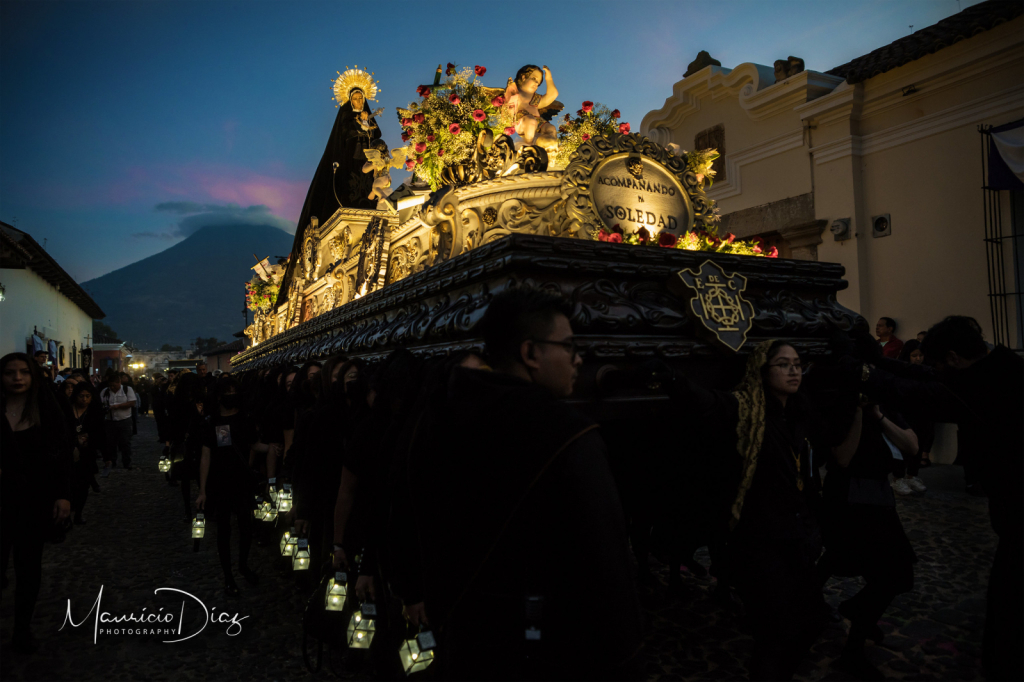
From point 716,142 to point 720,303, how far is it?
405 inches

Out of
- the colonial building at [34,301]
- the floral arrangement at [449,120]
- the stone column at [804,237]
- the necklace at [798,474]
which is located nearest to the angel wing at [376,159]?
the floral arrangement at [449,120]

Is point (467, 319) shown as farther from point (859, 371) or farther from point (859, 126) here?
point (859, 126)

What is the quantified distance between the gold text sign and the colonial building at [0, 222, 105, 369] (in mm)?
14897

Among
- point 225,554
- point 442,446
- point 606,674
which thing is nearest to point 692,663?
point 606,674

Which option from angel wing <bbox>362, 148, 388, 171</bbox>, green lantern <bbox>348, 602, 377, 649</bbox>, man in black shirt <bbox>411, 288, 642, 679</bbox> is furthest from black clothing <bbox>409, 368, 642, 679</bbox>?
angel wing <bbox>362, 148, 388, 171</bbox>

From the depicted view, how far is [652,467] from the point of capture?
3.64 metres

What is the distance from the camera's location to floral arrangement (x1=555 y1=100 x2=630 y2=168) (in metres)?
4.33

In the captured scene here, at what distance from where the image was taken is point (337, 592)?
290 cm

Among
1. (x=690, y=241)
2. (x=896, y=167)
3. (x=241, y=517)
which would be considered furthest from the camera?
(x=896, y=167)

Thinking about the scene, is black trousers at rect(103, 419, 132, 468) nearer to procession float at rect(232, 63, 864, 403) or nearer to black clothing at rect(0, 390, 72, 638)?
procession float at rect(232, 63, 864, 403)

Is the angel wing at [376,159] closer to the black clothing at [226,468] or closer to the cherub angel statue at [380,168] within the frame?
the cherub angel statue at [380,168]

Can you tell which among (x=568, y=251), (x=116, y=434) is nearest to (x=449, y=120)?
(x=568, y=251)

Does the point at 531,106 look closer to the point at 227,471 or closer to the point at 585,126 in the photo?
the point at 585,126

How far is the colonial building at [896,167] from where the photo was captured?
780cm
